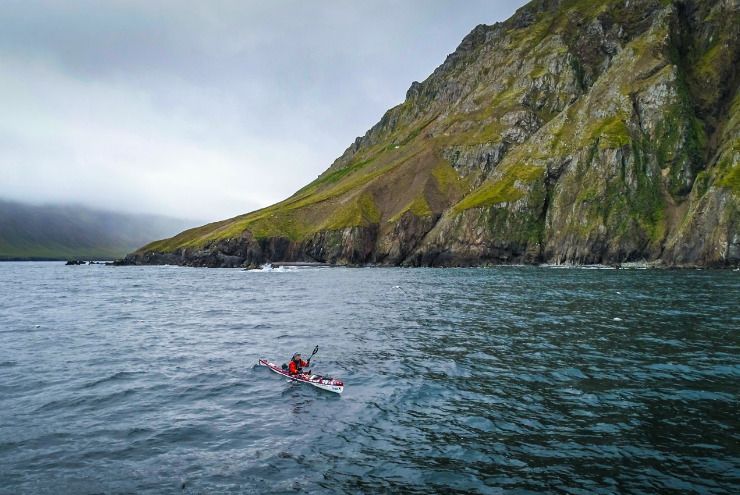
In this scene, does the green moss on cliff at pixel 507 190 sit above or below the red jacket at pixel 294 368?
above

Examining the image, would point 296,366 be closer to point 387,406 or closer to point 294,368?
point 294,368

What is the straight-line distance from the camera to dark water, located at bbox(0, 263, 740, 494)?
19.1 metres

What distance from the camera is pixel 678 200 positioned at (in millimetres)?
161375

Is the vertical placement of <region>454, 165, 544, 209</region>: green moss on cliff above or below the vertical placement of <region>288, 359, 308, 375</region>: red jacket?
above

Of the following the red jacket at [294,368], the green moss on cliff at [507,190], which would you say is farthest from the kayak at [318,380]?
the green moss on cliff at [507,190]

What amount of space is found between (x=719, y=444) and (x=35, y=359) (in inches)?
1758

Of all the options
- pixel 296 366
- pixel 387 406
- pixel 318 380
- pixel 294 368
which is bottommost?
pixel 387 406

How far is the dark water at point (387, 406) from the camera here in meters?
19.1

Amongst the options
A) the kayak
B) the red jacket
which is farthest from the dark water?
the red jacket

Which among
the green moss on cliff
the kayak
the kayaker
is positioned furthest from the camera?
the green moss on cliff

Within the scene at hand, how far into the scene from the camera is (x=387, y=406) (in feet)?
90.0

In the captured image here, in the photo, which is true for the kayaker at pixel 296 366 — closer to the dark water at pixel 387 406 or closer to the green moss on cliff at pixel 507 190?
the dark water at pixel 387 406

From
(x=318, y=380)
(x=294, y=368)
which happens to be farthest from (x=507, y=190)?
(x=318, y=380)

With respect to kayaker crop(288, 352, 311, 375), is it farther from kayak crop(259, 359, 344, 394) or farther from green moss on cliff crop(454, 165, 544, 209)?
green moss on cliff crop(454, 165, 544, 209)
